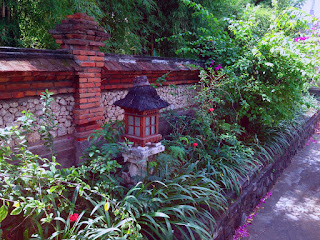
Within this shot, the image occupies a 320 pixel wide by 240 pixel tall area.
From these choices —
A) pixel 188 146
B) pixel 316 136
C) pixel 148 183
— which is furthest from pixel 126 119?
pixel 316 136

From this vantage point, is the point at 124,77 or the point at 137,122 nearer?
the point at 137,122

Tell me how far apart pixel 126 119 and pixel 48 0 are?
2.90 meters

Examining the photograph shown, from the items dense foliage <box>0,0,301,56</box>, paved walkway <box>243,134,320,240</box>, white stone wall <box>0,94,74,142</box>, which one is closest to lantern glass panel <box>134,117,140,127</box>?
white stone wall <box>0,94,74,142</box>

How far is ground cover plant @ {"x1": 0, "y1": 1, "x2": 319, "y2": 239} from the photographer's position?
199cm

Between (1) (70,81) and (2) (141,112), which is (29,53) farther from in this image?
(2) (141,112)

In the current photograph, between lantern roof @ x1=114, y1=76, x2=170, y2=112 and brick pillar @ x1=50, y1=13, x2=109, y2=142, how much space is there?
79 cm

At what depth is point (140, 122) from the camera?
8.66ft

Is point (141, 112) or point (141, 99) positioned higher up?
point (141, 99)

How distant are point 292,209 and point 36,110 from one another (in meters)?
3.70

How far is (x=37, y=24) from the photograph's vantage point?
15.8ft

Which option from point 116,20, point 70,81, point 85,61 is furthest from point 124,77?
point 116,20

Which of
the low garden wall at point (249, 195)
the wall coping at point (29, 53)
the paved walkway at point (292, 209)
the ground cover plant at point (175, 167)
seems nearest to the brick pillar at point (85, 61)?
the wall coping at point (29, 53)

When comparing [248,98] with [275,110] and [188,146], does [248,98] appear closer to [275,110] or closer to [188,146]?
[275,110]

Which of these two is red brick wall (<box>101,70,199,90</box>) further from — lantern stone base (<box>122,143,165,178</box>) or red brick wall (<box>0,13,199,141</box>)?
lantern stone base (<box>122,143,165,178</box>)
